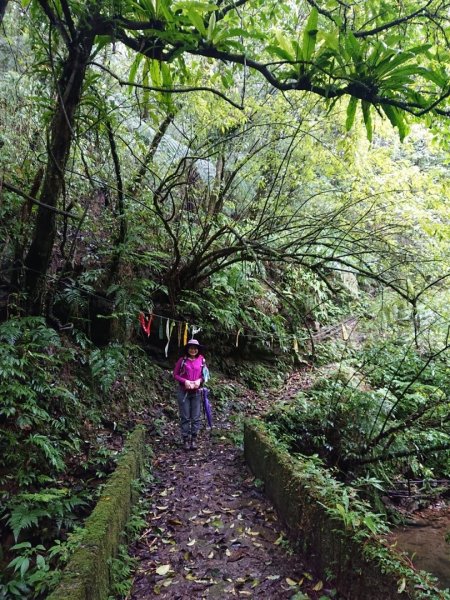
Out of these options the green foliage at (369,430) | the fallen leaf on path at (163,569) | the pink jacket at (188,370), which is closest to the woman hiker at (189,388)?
the pink jacket at (188,370)

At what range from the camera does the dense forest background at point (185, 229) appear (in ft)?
9.09

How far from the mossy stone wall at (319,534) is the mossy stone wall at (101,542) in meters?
1.59

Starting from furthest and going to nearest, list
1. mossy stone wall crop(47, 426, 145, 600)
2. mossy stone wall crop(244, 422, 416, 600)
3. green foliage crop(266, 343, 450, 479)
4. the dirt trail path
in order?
green foliage crop(266, 343, 450, 479), the dirt trail path, mossy stone wall crop(244, 422, 416, 600), mossy stone wall crop(47, 426, 145, 600)

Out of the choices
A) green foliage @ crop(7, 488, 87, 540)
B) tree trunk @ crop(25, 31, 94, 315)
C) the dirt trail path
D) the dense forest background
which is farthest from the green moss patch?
tree trunk @ crop(25, 31, 94, 315)

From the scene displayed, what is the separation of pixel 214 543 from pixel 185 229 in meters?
6.66

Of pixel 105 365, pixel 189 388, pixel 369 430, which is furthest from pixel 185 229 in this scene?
pixel 369 430

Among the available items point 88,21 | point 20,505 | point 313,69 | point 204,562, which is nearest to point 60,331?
point 20,505

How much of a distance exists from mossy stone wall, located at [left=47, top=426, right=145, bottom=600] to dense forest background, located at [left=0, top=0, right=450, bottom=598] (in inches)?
11.4

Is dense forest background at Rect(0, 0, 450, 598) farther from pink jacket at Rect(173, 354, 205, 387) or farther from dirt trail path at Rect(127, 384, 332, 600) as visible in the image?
dirt trail path at Rect(127, 384, 332, 600)

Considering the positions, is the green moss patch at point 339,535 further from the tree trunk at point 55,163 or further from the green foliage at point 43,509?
the tree trunk at point 55,163

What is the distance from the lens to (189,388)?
267 inches

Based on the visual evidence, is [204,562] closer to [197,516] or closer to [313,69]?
[197,516]

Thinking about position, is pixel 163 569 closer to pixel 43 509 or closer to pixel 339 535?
pixel 43 509

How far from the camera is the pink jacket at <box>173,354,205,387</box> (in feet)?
22.5
